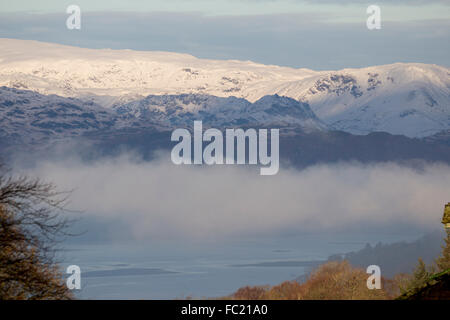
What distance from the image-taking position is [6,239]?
54.1 metres
